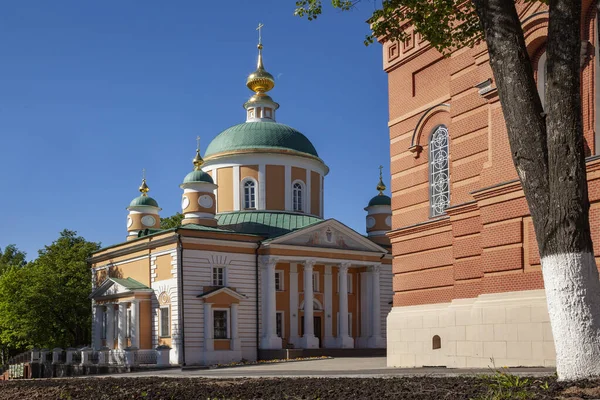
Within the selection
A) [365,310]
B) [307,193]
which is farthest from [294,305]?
[307,193]

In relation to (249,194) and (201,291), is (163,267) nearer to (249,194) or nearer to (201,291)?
(201,291)

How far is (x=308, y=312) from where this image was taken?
41938 millimetres

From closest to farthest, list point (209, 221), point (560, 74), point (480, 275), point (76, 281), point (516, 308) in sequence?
point (560, 74), point (516, 308), point (480, 275), point (209, 221), point (76, 281)

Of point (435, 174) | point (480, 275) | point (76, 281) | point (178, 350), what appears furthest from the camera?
point (76, 281)

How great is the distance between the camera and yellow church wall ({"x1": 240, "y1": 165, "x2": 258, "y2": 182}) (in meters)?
45.1

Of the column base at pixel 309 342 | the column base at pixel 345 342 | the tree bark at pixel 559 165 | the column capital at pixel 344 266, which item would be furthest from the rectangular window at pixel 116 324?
the tree bark at pixel 559 165

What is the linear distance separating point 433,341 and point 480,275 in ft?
8.18

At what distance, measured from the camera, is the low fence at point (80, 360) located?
35.9 meters

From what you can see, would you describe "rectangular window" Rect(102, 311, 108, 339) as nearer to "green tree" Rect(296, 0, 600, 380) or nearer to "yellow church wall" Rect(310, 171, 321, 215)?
"yellow church wall" Rect(310, 171, 321, 215)

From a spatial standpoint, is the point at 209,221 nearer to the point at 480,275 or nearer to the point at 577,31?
the point at 480,275

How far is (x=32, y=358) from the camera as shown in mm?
38875

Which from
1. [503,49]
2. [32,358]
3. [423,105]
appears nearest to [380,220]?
[32,358]

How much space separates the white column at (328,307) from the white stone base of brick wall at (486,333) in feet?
82.6

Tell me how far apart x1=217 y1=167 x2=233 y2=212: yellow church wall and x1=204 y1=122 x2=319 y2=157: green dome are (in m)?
1.31
